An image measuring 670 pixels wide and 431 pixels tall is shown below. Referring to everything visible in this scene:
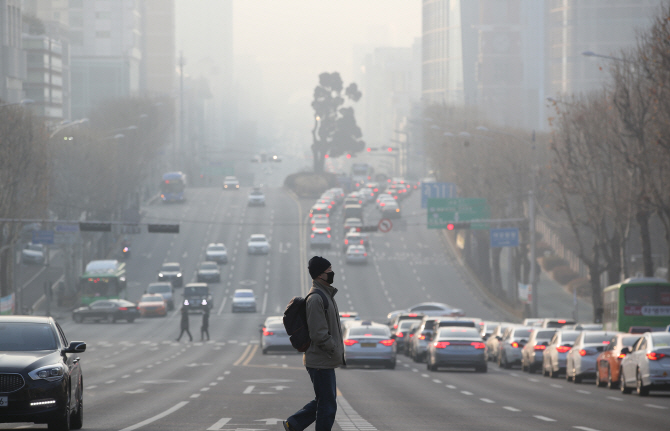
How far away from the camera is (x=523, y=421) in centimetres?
1622

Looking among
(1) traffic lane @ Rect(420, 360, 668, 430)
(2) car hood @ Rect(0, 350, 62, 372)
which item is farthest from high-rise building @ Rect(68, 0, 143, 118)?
(2) car hood @ Rect(0, 350, 62, 372)

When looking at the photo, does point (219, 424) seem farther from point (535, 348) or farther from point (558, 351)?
point (535, 348)

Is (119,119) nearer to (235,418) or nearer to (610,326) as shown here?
(610,326)

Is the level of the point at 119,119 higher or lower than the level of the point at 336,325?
higher

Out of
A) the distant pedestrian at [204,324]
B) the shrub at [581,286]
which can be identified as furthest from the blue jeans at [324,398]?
the shrub at [581,286]

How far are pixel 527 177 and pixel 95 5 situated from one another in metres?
113

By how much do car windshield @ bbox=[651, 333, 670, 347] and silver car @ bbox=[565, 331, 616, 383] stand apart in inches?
202

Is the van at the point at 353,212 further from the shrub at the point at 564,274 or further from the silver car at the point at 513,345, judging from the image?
the silver car at the point at 513,345

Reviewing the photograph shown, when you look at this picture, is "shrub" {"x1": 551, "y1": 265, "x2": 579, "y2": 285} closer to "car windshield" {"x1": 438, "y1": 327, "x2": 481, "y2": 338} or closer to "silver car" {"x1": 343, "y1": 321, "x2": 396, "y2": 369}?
"car windshield" {"x1": 438, "y1": 327, "x2": 481, "y2": 338}

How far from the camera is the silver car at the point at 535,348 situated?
32.1m

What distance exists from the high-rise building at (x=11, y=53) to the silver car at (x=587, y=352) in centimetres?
7264

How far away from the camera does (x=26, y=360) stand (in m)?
12.9

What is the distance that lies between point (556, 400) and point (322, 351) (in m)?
12.1

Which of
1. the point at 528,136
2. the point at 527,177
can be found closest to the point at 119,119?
the point at 528,136
